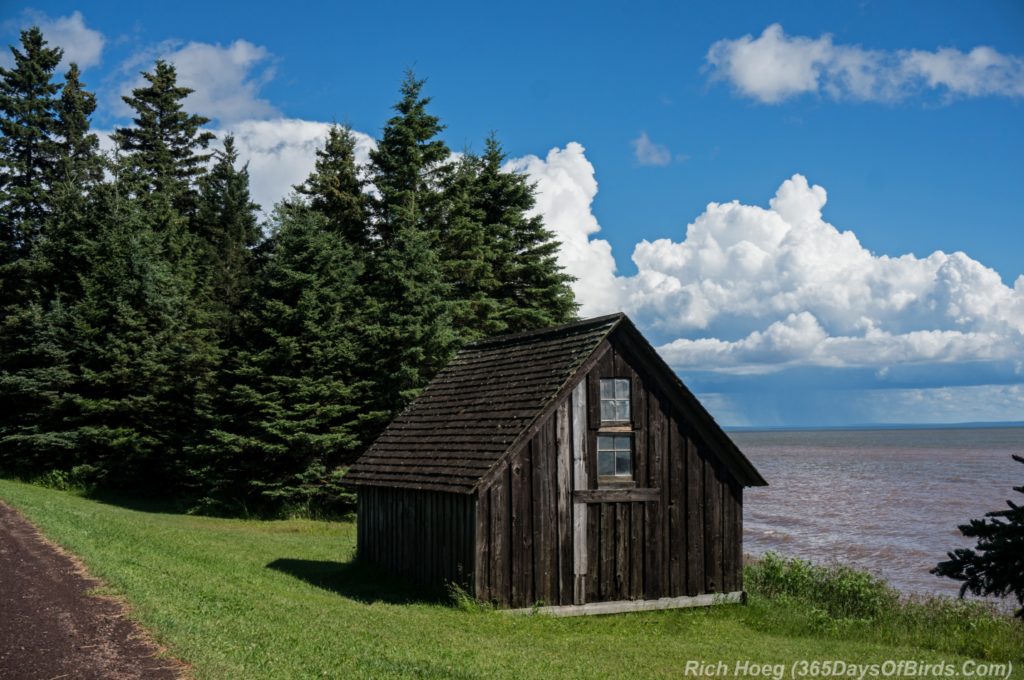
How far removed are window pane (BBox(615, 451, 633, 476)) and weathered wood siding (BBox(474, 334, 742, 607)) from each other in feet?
0.55

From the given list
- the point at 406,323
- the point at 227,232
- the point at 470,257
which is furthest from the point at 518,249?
the point at 227,232

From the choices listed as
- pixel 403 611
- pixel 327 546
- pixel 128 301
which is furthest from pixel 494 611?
pixel 128 301

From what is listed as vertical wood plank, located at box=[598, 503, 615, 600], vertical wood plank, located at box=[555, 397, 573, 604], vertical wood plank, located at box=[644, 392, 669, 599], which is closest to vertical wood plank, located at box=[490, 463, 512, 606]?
vertical wood plank, located at box=[555, 397, 573, 604]

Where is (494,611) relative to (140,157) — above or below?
below

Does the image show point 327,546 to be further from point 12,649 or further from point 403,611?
point 12,649

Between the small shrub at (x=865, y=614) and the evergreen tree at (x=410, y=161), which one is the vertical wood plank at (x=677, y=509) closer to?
the small shrub at (x=865, y=614)

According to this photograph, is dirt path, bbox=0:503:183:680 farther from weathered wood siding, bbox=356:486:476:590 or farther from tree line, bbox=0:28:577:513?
tree line, bbox=0:28:577:513

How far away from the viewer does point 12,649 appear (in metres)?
11.1

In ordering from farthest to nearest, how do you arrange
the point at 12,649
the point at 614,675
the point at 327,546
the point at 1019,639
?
the point at 327,546
the point at 1019,639
the point at 614,675
the point at 12,649

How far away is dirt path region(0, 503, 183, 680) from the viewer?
1033 cm

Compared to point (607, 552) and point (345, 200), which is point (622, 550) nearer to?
point (607, 552)

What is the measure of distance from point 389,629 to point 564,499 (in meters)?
5.52

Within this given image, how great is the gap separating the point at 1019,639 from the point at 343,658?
15.0 metres

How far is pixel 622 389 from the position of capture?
64.0ft
